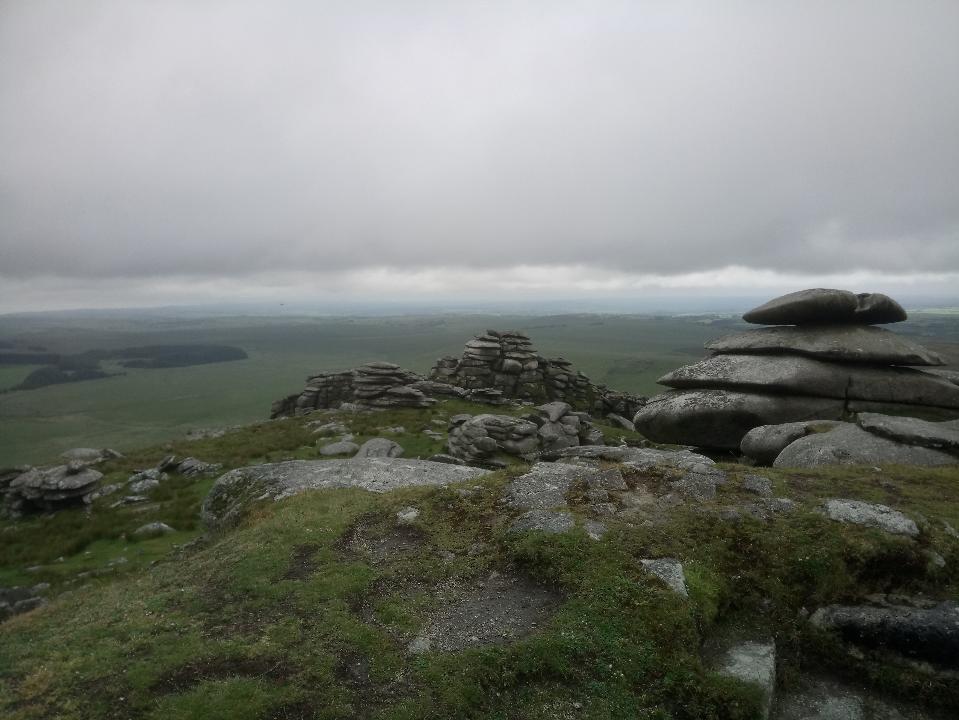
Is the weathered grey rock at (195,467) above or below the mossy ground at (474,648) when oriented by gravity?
below

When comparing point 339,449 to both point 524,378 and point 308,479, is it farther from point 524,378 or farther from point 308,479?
point 524,378

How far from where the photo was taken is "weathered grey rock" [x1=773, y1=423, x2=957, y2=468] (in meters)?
18.8

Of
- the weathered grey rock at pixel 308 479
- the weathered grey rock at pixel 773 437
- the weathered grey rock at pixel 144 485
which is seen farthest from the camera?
the weathered grey rock at pixel 144 485

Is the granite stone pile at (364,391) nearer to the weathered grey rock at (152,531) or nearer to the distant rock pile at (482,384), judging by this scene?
the distant rock pile at (482,384)

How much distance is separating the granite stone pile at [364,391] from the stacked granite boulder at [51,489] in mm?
30689

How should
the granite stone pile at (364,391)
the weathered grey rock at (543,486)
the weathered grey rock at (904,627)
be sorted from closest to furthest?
1. the weathered grey rock at (904,627)
2. the weathered grey rock at (543,486)
3. the granite stone pile at (364,391)

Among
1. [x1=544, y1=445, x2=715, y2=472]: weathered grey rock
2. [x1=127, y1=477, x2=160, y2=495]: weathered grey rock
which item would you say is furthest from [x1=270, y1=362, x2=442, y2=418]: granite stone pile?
[x1=544, y1=445, x2=715, y2=472]: weathered grey rock

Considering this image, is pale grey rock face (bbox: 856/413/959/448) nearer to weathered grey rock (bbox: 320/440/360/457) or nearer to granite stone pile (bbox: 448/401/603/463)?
granite stone pile (bbox: 448/401/603/463)

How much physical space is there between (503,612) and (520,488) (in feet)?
16.8

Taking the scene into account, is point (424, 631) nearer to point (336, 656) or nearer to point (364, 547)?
point (336, 656)

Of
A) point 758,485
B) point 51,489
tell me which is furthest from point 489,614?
point 51,489

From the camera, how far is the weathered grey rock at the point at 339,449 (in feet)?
135

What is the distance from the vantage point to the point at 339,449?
1631 inches

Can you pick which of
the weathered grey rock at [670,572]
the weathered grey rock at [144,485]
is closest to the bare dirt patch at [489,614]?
the weathered grey rock at [670,572]
